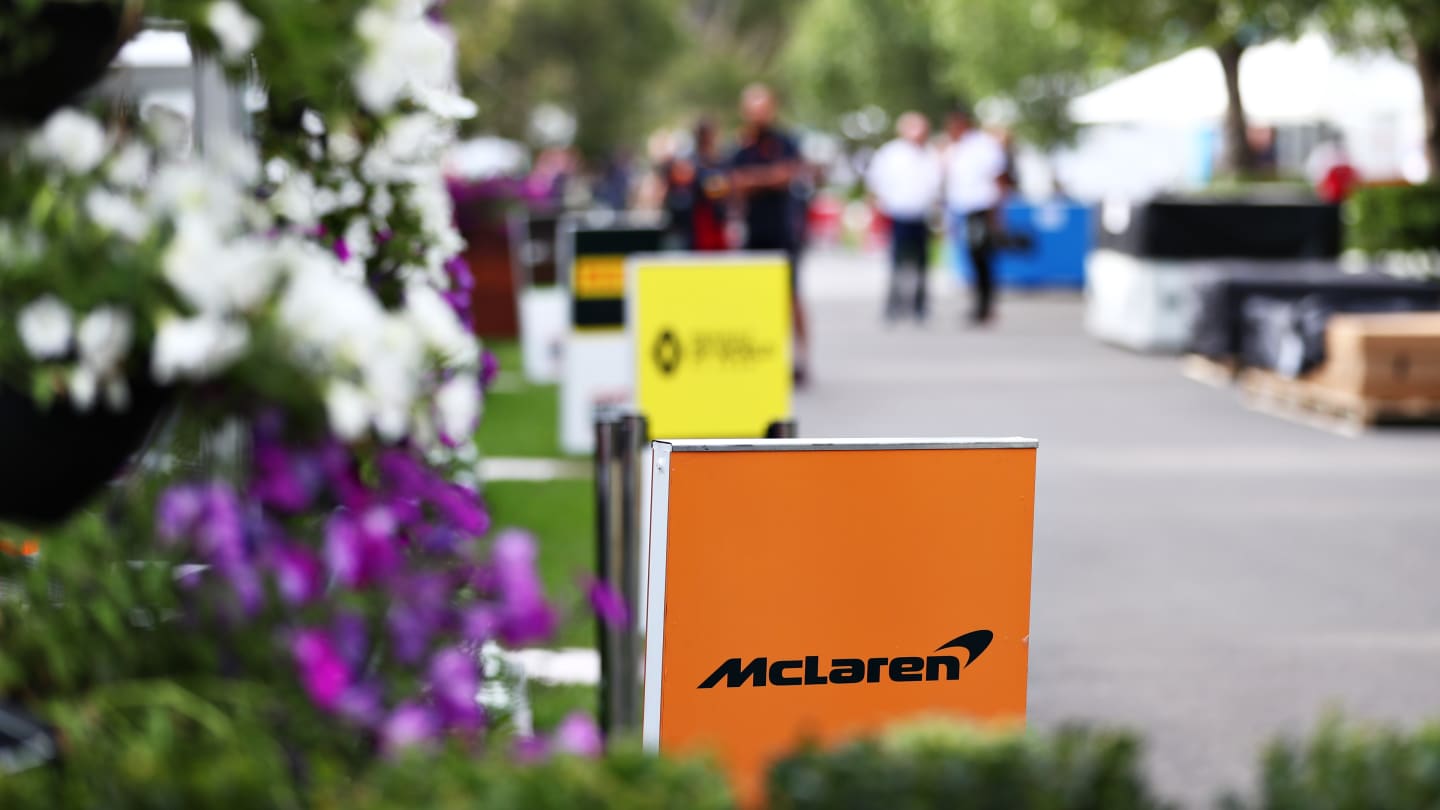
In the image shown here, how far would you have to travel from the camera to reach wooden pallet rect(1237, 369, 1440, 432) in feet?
45.5

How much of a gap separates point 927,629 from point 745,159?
12625 millimetres

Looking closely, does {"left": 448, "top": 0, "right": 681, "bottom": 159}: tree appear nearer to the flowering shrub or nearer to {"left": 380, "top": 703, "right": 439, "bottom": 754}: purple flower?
the flowering shrub

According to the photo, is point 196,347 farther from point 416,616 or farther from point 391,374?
point 416,616

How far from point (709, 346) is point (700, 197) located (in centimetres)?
740

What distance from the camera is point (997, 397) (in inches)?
623

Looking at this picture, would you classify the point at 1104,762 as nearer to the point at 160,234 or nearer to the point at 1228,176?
the point at 160,234

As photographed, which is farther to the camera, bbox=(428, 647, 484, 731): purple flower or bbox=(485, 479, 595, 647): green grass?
bbox=(485, 479, 595, 647): green grass

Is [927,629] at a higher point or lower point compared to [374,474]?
lower

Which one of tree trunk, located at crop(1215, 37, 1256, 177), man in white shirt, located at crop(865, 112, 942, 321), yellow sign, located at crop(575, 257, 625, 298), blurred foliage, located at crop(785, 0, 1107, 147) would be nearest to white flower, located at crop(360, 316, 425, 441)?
yellow sign, located at crop(575, 257, 625, 298)

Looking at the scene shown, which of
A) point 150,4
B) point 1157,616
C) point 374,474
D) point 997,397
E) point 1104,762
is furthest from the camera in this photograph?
point 997,397

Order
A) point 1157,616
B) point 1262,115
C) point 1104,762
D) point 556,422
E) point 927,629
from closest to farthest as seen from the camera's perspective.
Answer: point 1104,762 → point 927,629 → point 1157,616 → point 556,422 → point 1262,115

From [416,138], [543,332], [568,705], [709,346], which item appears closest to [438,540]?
[416,138]

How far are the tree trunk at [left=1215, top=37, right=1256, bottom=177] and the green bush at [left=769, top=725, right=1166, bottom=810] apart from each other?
89.0ft

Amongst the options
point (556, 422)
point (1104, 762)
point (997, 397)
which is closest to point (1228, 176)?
point (997, 397)
